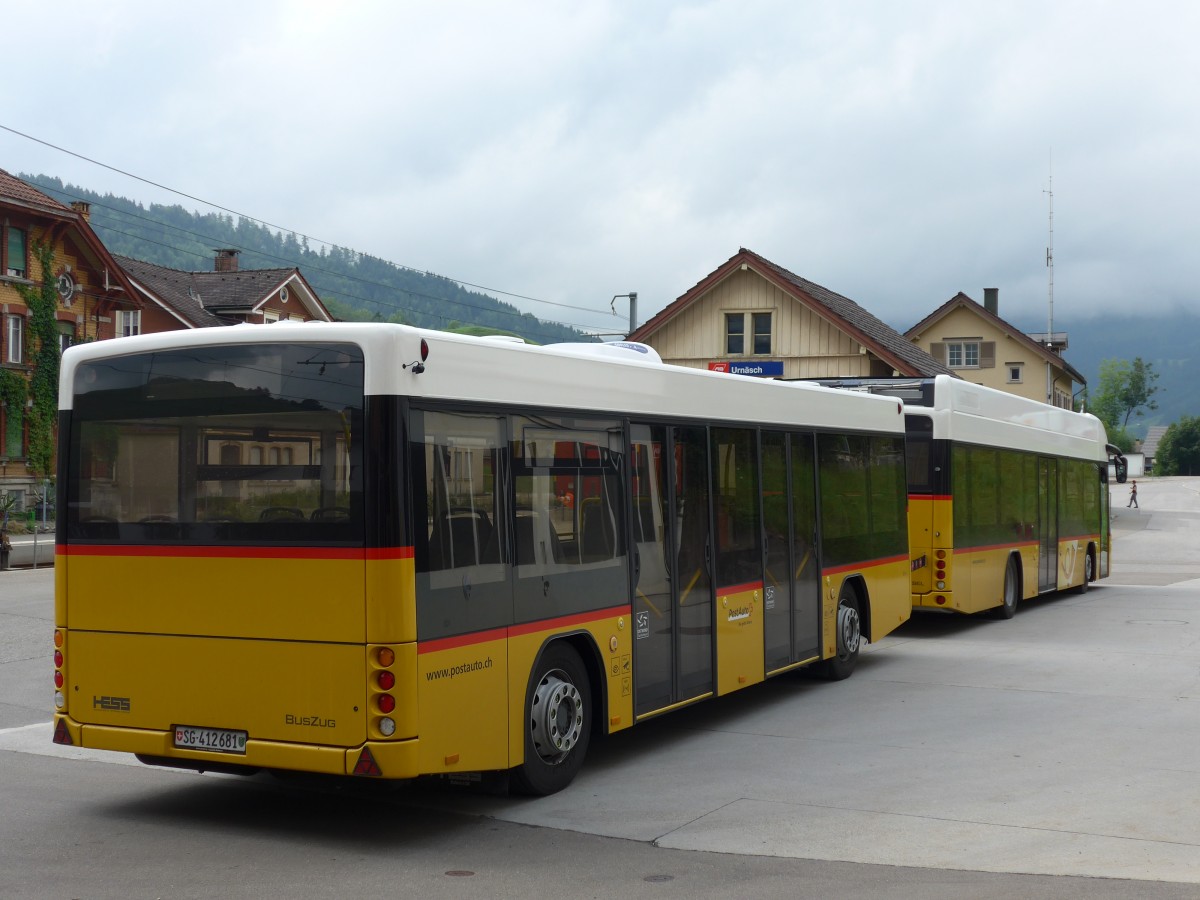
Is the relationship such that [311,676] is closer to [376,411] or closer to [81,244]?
[376,411]

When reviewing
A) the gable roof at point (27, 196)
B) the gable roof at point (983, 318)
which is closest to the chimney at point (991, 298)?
the gable roof at point (983, 318)

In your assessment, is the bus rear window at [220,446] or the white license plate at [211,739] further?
the white license plate at [211,739]

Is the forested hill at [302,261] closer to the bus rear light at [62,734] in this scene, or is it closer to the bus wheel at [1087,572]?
the bus wheel at [1087,572]

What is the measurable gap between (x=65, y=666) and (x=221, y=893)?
2.20 meters

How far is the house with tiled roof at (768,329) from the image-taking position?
42.7 meters

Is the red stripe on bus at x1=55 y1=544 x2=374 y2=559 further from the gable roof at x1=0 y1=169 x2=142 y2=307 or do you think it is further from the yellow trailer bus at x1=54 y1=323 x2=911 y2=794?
the gable roof at x1=0 y1=169 x2=142 y2=307

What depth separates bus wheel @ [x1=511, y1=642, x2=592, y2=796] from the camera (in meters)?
8.21

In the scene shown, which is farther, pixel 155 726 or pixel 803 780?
pixel 803 780

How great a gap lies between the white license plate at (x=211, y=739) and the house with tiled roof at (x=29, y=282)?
3867 cm

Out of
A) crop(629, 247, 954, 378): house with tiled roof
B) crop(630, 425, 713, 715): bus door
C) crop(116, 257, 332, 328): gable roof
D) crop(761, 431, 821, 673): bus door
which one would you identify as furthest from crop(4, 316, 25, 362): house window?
crop(630, 425, 713, 715): bus door

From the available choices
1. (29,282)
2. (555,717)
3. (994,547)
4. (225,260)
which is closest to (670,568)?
(555,717)

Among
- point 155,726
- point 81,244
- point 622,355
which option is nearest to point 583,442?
point 622,355

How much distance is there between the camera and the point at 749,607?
11.1 m

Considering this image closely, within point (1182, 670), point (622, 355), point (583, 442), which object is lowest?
point (1182, 670)
